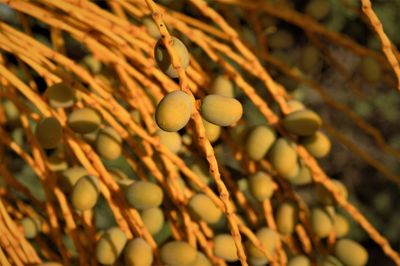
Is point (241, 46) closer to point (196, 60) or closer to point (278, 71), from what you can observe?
point (196, 60)

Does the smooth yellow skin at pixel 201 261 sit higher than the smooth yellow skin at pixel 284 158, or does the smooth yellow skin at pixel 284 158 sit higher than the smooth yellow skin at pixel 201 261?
the smooth yellow skin at pixel 284 158

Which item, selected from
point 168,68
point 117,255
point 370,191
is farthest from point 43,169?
point 370,191

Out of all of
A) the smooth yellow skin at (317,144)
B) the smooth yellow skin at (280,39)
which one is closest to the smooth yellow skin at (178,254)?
the smooth yellow skin at (317,144)

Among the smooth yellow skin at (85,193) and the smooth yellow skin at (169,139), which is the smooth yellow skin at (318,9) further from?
the smooth yellow skin at (85,193)

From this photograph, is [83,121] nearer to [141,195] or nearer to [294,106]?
[141,195]

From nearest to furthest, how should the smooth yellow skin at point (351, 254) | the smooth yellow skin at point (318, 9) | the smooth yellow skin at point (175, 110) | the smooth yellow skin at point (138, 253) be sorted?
the smooth yellow skin at point (175, 110), the smooth yellow skin at point (138, 253), the smooth yellow skin at point (351, 254), the smooth yellow skin at point (318, 9)

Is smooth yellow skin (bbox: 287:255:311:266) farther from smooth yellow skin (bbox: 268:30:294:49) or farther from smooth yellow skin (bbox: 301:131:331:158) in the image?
smooth yellow skin (bbox: 268:30:294:49)
